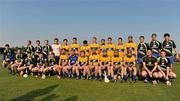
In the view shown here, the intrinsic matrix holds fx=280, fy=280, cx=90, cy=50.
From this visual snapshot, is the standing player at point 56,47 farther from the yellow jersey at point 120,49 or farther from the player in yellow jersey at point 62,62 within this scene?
the yellow jersey at point 120,49

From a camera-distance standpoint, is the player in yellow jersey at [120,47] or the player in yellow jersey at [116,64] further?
the player in yellow jersey at [120,47]

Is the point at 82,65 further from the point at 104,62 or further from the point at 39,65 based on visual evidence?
the point at 39,65

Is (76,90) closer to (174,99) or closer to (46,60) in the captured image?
(174,99)

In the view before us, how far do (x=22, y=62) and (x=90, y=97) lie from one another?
8.03 meters

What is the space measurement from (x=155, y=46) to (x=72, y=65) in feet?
13.7

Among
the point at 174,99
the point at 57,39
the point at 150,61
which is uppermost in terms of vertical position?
the point at 57,39

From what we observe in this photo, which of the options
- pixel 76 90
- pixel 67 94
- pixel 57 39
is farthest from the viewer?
pixel 57 39

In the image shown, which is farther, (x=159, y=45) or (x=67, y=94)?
(x=159, y=45)

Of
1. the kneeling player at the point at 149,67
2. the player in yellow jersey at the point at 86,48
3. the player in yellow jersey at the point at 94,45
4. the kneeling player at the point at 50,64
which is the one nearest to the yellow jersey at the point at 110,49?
the player in yellow jersey at the point at 94,45

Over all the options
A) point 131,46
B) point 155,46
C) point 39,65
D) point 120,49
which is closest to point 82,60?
point 120,49

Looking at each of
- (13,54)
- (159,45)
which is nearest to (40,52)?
(13,54)

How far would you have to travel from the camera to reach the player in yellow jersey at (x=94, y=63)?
43.2 feet

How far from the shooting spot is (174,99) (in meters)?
8.64

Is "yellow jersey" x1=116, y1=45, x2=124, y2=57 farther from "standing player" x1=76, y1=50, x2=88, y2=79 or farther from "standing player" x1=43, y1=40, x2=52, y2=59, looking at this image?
"standing player" x1=43, y1=40, x2=52, y2=59
